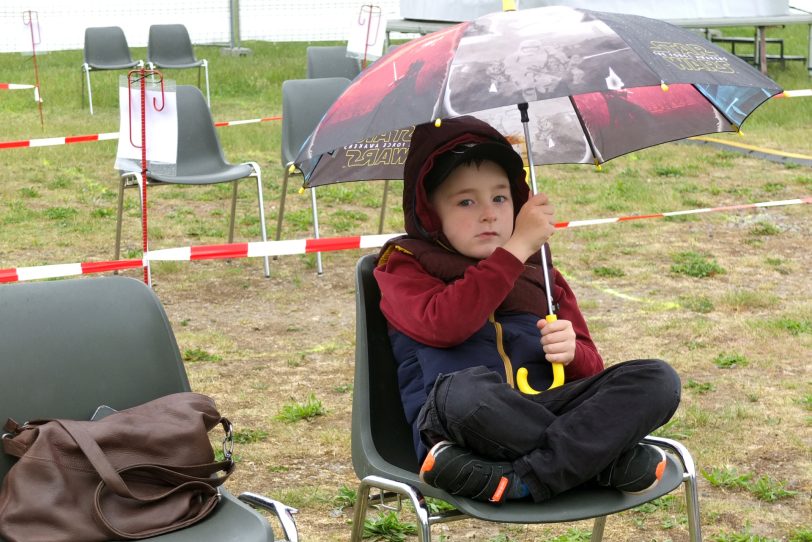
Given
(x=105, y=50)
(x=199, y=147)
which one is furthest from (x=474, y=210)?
(x=105, y=50)

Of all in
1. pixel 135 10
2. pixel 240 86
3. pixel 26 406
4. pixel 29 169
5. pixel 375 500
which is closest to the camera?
pixel 26 406

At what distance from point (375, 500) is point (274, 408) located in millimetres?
1813

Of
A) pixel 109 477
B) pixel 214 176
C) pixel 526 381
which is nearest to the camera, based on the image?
pixel 109 477

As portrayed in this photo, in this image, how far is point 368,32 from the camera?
28.8ft

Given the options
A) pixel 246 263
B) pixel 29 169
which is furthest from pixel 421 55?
pixel 29 169

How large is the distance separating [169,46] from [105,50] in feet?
2.73

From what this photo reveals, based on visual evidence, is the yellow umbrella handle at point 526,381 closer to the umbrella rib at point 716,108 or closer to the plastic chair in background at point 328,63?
the umbrella rib at point 716,108

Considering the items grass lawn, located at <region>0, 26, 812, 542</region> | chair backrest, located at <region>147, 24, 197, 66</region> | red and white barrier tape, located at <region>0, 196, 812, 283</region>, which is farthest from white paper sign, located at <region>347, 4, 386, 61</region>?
chair backrest, located at <region>147, 24, 197, 66</region>

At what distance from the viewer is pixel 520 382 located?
2861mm

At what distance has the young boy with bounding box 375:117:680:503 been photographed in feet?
8.35

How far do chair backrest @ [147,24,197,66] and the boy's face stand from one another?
477 inches

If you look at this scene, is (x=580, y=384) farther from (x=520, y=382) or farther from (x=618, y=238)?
(x=618, y=238)

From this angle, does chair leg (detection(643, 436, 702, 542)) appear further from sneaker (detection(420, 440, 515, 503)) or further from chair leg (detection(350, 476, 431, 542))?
chair leg (detection(350, 476, 431, 542))

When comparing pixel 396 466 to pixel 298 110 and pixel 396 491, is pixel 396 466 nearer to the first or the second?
pixel 396 491
